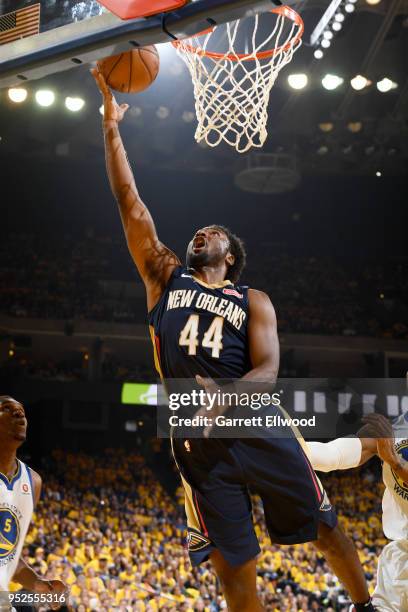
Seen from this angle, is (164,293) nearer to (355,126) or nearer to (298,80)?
(298,80)

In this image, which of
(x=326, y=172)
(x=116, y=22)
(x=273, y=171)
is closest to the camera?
(x=116, y=22)

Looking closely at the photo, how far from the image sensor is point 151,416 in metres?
18.0

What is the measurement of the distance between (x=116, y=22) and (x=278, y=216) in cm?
1676

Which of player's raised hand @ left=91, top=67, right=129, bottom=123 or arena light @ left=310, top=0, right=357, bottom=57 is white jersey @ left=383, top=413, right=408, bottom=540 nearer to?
player's raised hand @ left=91, top=67, right=129, bottom=123

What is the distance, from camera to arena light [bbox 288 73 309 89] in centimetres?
1234

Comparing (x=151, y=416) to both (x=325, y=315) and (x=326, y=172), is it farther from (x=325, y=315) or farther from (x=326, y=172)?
(x=326, y=172)

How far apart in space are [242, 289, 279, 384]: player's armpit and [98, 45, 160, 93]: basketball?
1.28 meters

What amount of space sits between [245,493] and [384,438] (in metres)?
0.96

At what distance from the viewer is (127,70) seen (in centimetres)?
→ 386

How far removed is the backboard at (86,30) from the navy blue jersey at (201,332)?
111cm

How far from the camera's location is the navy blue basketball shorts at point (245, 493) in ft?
10.6

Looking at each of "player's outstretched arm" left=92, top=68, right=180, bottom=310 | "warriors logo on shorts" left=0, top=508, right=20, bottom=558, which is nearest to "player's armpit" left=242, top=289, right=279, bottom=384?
"player's outstretched arm" left=92, top=68, right=180, bottom=310

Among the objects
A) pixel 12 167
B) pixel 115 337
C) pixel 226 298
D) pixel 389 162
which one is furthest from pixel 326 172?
pixel 226 298

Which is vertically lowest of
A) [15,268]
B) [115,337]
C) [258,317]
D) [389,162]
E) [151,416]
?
[258,317]
